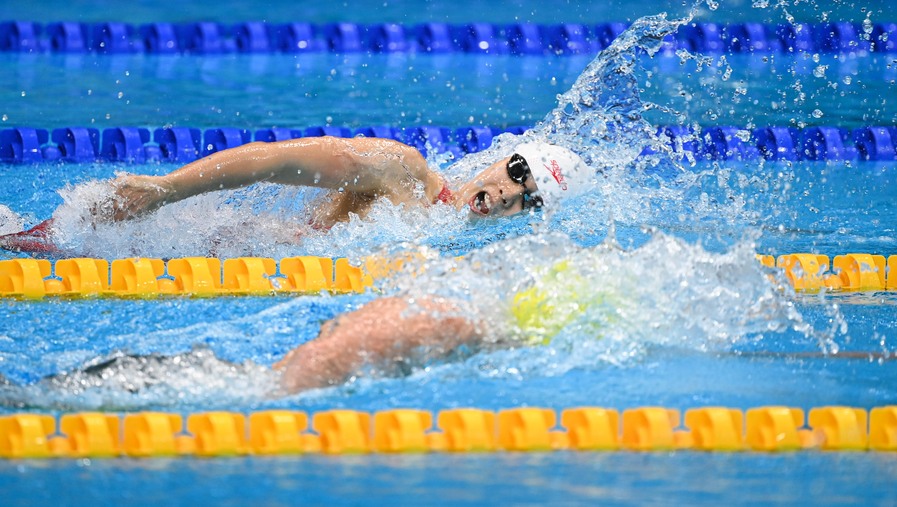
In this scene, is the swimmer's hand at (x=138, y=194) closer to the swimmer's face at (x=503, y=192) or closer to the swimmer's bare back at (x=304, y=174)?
the swimmer's bare back at (x=304, y=174)

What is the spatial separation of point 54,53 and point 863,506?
20.7 ft

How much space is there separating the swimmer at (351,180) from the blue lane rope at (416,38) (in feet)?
12.7

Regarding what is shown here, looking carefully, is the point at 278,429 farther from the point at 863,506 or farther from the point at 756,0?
the point at 756,0

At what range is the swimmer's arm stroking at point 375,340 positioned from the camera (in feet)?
8.10

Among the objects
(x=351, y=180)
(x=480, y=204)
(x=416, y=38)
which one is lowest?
(x=480, y=204)

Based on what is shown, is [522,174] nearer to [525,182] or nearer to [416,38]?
[525,182]

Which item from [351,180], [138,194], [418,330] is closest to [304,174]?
[351,180]

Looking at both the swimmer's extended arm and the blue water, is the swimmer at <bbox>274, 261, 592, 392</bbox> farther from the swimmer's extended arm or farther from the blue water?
the swimmer's extended arm

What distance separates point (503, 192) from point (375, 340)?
1334mm

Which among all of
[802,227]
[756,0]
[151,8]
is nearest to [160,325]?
[802,227]

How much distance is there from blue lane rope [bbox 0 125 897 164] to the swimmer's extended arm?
5.08 feet

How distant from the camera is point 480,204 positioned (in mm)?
Result: 3762

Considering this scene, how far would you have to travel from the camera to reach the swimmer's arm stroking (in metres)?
2.47

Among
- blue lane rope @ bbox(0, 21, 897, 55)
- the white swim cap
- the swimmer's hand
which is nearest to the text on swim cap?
the white swim cap
